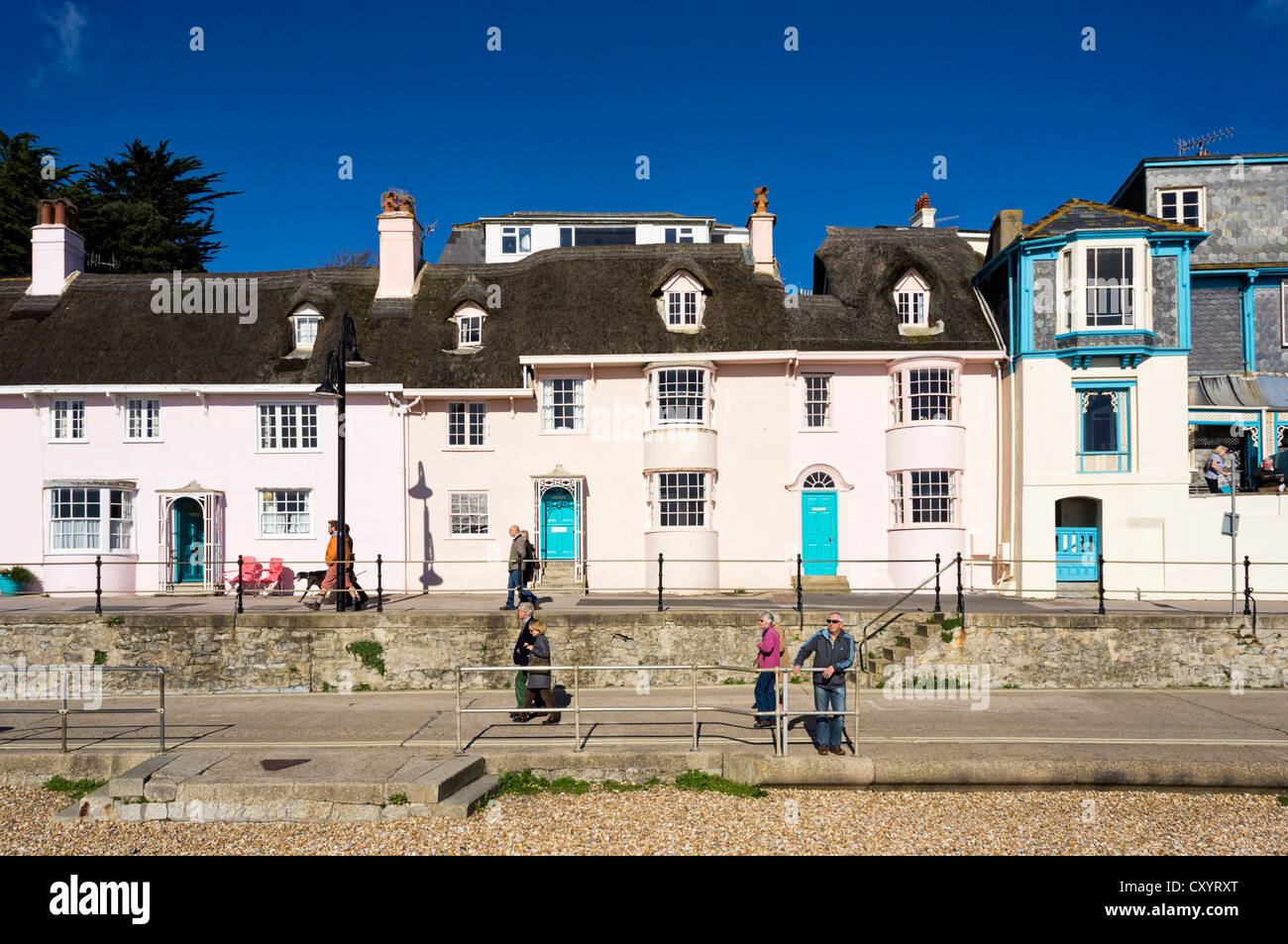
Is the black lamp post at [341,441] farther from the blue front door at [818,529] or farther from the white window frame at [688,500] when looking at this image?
the blue front door at [818,529]

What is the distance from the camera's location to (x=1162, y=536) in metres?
20.2

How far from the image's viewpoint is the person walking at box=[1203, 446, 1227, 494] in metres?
21.5

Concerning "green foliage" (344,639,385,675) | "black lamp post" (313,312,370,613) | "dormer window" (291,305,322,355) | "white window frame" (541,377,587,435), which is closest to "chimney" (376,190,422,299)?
"dormer window" (291,305,322,355)

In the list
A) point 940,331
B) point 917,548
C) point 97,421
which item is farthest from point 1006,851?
point 97,421

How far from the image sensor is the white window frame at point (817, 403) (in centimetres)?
2233

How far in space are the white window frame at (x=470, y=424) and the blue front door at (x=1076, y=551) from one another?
14530mm

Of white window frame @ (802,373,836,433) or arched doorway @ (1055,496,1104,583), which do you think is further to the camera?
white window frame @ (802,373,836,433)

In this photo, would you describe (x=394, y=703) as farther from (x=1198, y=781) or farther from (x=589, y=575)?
(x=1198, y=781)

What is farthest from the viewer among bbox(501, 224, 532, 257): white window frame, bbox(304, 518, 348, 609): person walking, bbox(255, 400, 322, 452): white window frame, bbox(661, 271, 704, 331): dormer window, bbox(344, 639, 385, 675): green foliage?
bbox(501, 224, 532, 257): white window frame

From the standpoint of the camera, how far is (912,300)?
2297 cm

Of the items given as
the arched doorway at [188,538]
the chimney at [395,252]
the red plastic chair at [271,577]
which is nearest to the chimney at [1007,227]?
the chimney at [395,252]

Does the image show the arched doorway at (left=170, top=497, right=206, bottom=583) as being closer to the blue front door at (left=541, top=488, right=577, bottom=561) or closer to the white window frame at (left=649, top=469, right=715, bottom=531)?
the blue front door at (left=541, top=488, right=577, bottom=561)
